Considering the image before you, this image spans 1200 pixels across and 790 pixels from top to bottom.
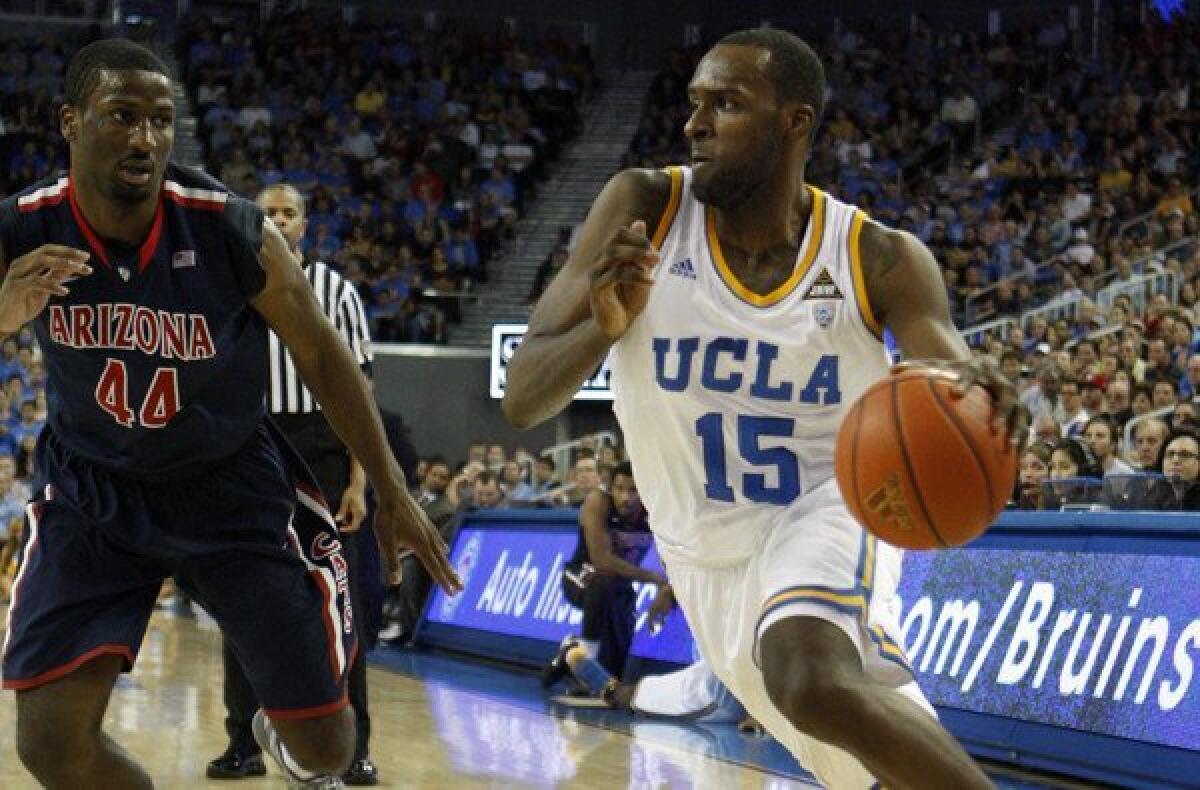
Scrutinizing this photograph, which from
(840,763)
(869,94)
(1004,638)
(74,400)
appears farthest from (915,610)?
(869,94)

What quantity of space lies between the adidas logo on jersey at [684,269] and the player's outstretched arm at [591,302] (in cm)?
13

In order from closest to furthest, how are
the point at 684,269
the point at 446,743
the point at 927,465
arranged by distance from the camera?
the point at 927,465 < the point at 684,269 < the point at 446,743

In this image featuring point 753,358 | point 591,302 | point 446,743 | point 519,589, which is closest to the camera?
point 591,302

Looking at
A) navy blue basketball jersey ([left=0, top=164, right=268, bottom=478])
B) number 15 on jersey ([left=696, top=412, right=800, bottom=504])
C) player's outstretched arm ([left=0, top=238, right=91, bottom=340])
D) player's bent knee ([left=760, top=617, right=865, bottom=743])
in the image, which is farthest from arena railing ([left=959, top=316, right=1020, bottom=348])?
player's outstretched arm ([left=0, top=238, right=91, bottom=340])

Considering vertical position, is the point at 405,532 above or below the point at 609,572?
above

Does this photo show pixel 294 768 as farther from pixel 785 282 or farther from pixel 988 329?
pixel 988 329

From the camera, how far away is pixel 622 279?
3537mm

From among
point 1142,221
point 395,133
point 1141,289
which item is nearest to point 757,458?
point 1141,289

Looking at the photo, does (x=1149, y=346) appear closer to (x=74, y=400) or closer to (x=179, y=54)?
(x=74, y=400)

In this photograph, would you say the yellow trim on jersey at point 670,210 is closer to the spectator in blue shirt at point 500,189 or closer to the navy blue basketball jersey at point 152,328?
the navy blue basketball jersey at point 152,328

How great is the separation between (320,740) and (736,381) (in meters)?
1.28

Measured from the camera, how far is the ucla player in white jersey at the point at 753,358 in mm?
3746

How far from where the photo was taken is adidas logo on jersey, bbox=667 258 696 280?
13.3 feet

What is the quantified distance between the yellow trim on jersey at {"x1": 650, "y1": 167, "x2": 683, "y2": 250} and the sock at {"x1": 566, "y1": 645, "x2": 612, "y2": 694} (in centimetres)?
528
